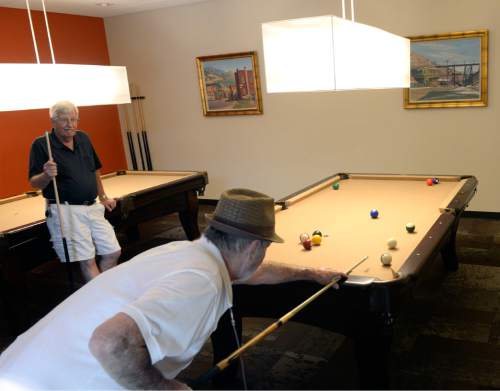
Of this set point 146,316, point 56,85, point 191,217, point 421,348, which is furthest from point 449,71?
point 146,316

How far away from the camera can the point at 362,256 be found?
2.09 meters

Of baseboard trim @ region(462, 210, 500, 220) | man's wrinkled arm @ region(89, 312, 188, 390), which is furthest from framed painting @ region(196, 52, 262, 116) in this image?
man's wrinkled arm @ region(89, 312, 188, 390)

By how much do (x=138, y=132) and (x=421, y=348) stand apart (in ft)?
15.2

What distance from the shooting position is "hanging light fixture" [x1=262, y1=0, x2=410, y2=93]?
78.5 inches

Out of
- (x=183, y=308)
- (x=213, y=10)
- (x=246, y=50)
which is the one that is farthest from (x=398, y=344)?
(x=213, y=10)

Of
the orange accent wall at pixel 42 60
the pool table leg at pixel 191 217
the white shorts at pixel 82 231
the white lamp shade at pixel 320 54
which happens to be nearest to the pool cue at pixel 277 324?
the white lamp shade at pixel 320 54

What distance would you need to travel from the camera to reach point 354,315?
1.86m

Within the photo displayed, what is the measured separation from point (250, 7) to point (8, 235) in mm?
3409

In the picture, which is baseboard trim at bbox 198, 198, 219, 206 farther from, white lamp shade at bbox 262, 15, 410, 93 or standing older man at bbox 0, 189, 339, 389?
standing older man at bbox 0, 189, 339, 389

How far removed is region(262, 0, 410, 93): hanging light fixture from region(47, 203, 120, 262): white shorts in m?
1.55

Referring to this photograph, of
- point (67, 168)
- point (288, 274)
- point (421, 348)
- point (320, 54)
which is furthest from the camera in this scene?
point (67, 168)

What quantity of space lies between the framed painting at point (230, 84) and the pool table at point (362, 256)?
95.5 inches

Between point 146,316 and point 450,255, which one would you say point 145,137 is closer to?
point 450,255

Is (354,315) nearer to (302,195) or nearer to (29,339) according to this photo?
(29,339)
